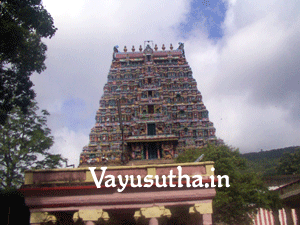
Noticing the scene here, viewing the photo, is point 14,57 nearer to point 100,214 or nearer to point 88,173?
point 88,173

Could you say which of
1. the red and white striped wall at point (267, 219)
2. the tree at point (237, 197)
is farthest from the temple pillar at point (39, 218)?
the red and white striped wall at point (267, 219)

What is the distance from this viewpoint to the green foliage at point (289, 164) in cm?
4885

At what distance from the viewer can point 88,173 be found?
12797mm

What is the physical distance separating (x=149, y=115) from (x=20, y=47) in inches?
1072

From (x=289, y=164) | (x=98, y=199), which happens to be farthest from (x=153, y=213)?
(x=289, y=164)

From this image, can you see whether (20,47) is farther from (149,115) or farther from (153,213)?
(149,115)

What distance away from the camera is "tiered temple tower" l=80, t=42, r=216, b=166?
39188 millimetres

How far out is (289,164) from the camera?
5078cm

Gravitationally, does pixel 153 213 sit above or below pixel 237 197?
below

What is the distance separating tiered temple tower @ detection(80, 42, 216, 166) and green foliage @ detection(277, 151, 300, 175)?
19.0 metres

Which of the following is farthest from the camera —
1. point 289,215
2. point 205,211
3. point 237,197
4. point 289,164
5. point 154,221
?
point 289,164

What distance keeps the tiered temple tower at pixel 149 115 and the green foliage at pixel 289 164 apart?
62.4ft

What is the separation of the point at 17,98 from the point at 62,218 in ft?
23.4

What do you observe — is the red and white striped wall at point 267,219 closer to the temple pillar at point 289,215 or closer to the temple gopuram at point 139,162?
the temple pillar at point 289,215
